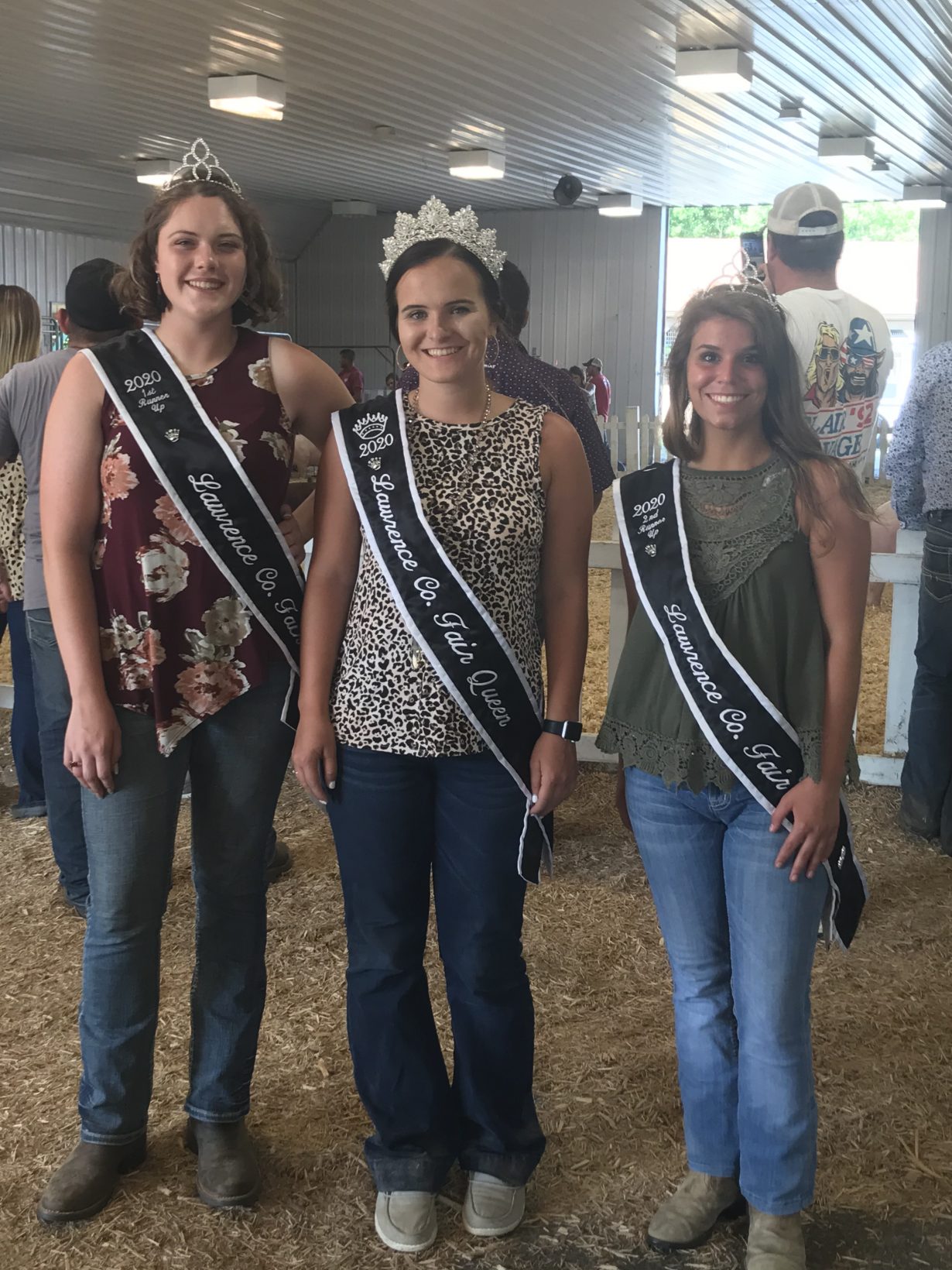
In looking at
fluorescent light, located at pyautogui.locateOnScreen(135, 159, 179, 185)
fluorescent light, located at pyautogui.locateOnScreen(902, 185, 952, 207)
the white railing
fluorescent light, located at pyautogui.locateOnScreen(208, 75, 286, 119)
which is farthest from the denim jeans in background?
fluorescent light, located at pyautogui.locateOnScreen(902, 185, 952, 207)

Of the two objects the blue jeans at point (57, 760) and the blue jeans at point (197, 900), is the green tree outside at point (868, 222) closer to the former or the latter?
the blue jeans at point (57, 760)

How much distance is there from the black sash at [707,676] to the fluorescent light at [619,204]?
54.2 feet

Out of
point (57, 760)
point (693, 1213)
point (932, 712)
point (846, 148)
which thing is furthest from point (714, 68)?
point (693, 1213)

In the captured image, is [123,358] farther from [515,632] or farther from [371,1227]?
[371,1227]

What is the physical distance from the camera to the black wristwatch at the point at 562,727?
6.78ft

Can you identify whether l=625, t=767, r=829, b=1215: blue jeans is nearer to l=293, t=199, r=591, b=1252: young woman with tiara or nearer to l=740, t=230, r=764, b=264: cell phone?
l=293, t=199, r=591, b=1252: young woman with tiara

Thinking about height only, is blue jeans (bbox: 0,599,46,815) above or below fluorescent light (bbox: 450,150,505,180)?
below

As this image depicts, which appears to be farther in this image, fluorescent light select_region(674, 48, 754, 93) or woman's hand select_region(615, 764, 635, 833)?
fluorescent light select_region(674, 48, 754, 93)

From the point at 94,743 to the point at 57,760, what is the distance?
158cm

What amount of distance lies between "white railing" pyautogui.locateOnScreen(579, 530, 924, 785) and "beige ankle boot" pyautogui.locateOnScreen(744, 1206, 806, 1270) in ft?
7.69

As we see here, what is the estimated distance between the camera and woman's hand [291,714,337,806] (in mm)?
2021

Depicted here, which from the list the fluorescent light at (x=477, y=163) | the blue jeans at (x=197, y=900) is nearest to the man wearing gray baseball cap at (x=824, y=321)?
the blue jeans at (x=197, y=900)

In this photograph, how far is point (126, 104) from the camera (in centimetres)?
1095

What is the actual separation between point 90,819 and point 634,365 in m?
18.7
